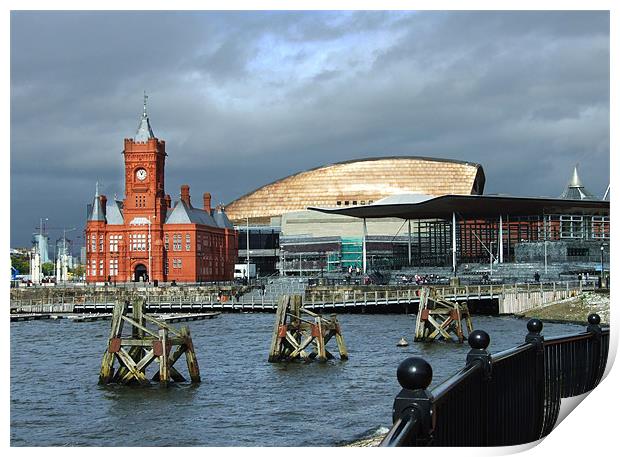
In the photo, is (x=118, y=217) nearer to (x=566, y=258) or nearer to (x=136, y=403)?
(x=566, y=258)

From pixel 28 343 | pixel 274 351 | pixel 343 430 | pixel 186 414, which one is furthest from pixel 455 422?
pixel 28 343

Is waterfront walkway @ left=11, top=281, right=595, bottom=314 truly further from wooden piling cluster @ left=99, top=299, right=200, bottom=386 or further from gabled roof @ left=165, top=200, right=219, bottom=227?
wooden piling cluster @ left=99, top=299, right=200, bottom=386

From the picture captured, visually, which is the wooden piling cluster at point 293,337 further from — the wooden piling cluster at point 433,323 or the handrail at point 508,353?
the handrail at point 508,353

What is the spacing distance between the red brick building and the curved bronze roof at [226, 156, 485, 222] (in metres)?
44.3

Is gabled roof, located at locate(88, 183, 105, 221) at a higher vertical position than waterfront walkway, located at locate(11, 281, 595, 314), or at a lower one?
higher

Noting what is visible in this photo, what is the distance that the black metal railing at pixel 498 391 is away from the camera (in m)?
4.87

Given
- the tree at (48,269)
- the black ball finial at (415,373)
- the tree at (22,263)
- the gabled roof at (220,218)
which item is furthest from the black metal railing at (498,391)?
the tree at (48,269)

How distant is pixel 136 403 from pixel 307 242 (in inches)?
3584

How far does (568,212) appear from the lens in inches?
3068

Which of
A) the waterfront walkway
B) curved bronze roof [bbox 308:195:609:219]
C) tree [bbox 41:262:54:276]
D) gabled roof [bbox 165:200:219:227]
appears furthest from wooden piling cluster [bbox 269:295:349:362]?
tree [bbox 41:262:54:276]

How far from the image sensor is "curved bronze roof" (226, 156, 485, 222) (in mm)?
136250

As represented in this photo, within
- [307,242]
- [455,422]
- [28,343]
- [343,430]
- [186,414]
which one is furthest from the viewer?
[307,242]

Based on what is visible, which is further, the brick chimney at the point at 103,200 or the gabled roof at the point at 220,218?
the gabled roof at the point at 220,218

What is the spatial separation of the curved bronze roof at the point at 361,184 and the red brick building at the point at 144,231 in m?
44.3
